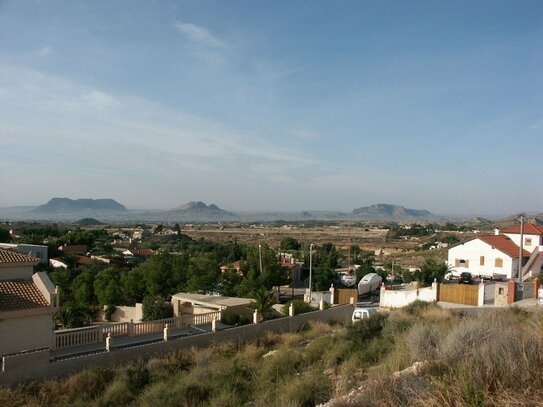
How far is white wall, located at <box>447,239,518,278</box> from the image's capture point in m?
36.7

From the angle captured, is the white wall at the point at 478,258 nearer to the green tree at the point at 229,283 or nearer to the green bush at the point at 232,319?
the green tree at the point at 229,283

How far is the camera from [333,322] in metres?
23.4

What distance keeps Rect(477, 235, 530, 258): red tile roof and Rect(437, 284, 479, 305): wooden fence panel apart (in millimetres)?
13753

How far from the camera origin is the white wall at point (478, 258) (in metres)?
36.7

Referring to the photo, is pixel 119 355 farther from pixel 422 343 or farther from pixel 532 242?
pixel 532 242

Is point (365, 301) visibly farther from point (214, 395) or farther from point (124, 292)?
point (214, 395)

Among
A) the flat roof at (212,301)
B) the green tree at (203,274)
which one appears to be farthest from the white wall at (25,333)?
the green tree at (203,274)

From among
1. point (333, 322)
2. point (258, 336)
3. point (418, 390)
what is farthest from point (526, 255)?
point (418, 390)

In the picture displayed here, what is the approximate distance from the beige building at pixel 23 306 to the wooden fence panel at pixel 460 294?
767 inches

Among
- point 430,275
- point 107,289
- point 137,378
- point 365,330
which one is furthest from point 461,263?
point 137,378

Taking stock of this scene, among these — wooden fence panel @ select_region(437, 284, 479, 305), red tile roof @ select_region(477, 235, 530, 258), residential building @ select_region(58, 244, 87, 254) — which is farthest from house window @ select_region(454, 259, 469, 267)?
residential building @ select_region(58, 244, 87, 254)

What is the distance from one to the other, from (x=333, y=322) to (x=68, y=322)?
12786 millimetres

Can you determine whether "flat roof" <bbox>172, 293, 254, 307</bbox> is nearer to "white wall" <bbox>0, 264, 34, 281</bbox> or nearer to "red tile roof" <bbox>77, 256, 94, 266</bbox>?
"white wall" <bbox>0, 264, 34, 281</bbox>

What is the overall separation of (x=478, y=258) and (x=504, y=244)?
231 centimetres
